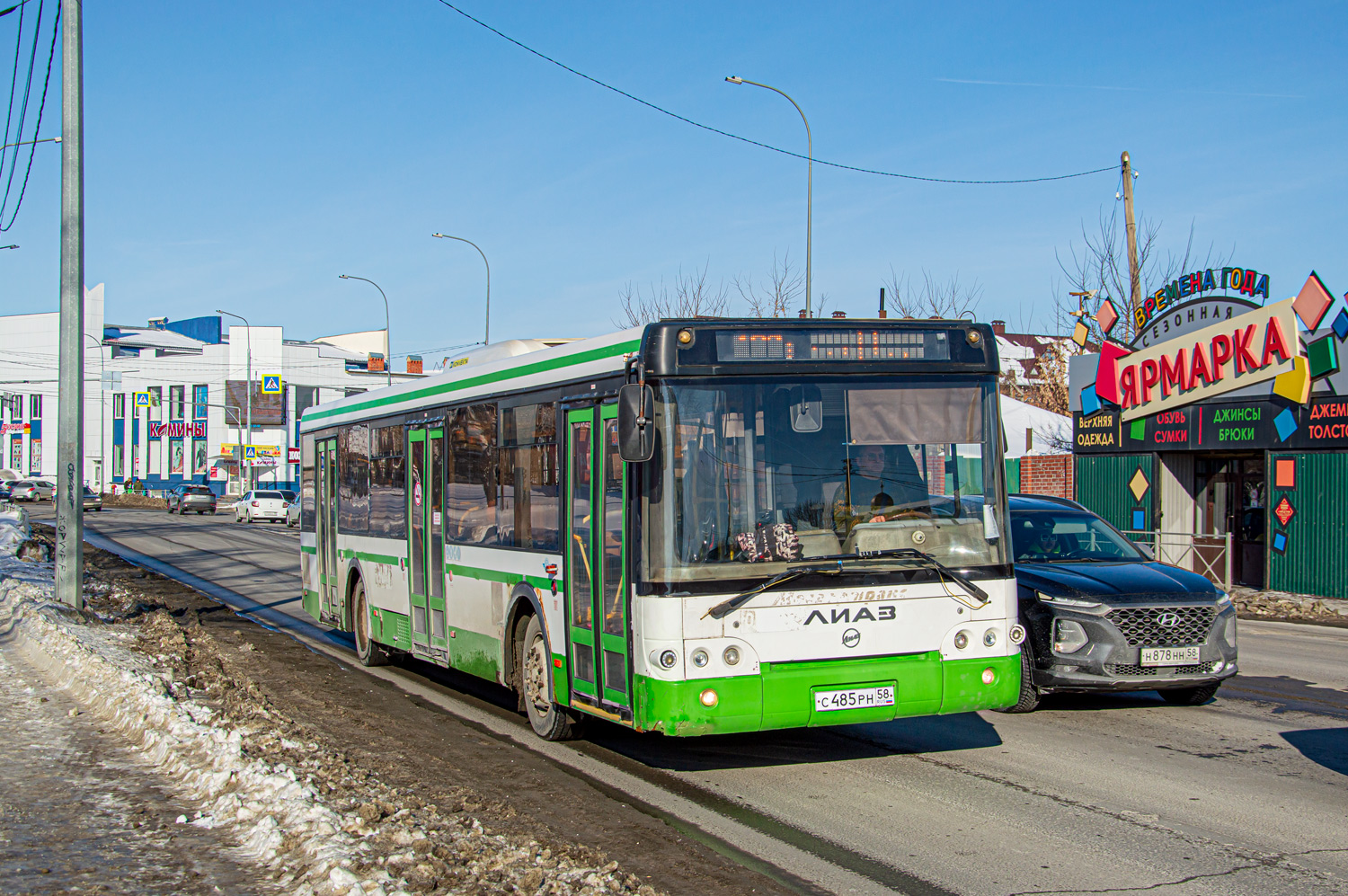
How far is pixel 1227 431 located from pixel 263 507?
133 ft

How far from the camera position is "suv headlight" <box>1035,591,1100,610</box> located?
936cm

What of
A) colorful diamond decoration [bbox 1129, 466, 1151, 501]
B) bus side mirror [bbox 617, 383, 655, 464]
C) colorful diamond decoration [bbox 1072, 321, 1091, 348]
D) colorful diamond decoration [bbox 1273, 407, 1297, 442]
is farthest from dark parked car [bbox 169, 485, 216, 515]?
bus side mirror [bbox 617, 383, 655, 464]

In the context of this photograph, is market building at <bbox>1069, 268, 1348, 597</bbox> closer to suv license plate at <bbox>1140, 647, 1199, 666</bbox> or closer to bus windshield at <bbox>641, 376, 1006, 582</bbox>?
suv license plate at <bbox>1140, 647, 1199, 666</bbox>

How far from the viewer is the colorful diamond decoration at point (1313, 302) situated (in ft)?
72.7

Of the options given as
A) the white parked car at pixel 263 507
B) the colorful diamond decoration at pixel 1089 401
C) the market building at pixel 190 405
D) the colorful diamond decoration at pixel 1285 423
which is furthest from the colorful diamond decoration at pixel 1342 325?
the market building at pixel 190 405

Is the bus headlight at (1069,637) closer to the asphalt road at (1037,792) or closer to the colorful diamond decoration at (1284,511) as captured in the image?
the asphalt road at (1037,792)

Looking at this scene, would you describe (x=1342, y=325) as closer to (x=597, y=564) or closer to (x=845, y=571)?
(x=845, y=571)

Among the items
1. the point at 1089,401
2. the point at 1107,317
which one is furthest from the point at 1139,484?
the point at 1107,317

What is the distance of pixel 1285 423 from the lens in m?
22.8

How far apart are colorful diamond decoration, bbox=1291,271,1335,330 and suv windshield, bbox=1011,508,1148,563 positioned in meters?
13.6

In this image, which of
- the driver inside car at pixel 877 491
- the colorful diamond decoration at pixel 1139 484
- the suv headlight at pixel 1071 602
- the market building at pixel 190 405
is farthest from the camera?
the market building at pixel 190 405

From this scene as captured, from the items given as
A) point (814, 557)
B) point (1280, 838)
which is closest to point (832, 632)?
point (814, 557)

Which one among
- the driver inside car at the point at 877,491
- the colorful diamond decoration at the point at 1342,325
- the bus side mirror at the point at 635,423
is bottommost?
the driver inside car at the point at 877,491

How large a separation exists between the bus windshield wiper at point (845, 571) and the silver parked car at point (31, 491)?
250ft
